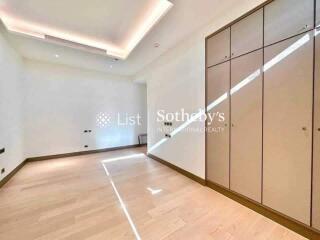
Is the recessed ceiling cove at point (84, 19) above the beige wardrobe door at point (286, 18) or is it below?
above

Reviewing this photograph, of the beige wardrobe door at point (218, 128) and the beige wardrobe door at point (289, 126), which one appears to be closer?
the beige wardrobe door at point (289, 126)

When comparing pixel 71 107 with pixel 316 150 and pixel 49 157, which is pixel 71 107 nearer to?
pixel 49 157

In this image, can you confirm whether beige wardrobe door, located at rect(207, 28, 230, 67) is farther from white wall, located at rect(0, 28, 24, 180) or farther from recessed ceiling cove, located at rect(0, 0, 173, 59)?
white wall, located at rect(0, 28, 24, 180)

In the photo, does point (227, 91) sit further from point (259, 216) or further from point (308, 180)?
point (259, 216)

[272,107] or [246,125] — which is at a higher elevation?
[272,107]

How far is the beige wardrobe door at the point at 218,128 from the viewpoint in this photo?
90.2 inches

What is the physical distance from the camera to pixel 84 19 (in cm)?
247

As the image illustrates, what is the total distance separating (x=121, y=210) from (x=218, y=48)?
9.28 ft

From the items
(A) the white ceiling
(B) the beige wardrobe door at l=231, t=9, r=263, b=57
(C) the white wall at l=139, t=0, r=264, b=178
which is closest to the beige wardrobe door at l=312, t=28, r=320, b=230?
(B) the beige wardrobe door at l=231, t=9, r=263, b=57

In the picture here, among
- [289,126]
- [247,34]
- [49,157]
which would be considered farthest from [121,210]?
[49,157]

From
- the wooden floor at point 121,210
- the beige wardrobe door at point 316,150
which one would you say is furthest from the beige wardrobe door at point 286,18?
the wooden floor at point 121,210

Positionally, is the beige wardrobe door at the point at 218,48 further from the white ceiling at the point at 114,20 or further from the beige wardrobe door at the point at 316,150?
the beige wardrobe door at the point at 316,150

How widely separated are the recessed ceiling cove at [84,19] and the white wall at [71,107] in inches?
69.0

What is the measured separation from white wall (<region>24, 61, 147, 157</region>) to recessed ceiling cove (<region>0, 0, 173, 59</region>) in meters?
1.75
